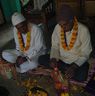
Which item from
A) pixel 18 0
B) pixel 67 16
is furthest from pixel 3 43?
pixel 67 16

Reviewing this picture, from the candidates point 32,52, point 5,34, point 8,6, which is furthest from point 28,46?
point 8,6

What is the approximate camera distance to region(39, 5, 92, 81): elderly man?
137 inches

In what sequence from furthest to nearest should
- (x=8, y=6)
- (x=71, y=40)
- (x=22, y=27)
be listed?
(x=8, y=6) < (x=22, y=27) < (x=71, y=40)

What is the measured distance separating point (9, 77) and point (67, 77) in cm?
113

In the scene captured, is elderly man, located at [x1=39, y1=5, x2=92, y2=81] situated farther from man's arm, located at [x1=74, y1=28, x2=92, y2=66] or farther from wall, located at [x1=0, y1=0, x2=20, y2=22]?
wall, located at [x1=0, y1=0, x2=20, y2=22]

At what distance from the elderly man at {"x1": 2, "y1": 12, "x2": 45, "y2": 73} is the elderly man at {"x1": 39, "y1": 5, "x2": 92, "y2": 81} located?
0.33m

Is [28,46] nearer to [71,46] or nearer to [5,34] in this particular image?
[71,46]

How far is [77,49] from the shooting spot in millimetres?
3656

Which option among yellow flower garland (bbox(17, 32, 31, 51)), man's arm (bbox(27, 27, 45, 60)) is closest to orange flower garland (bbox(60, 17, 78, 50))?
man's arm (bbox(27, 27, 45, 60))

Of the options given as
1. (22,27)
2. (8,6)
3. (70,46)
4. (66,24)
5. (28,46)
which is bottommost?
(8,6)

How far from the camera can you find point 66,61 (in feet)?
12.6

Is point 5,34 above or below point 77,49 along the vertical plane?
below

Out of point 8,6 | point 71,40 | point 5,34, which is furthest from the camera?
point 8,6

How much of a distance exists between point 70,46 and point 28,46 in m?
0.76
